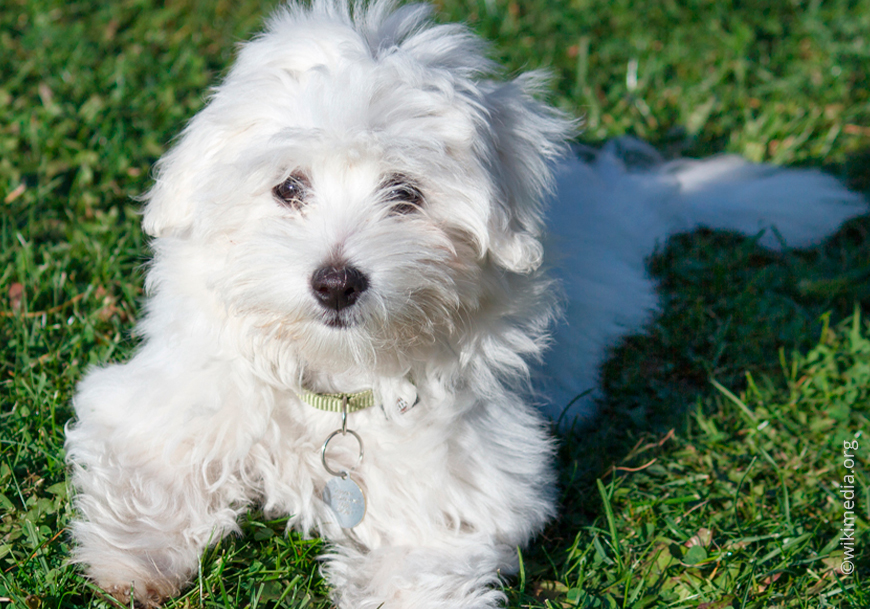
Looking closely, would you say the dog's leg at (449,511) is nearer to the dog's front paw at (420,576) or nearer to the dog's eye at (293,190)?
the dog's front paw at (420,576)

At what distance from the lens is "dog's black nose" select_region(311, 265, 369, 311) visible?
7.38 feet

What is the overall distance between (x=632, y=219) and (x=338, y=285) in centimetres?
256

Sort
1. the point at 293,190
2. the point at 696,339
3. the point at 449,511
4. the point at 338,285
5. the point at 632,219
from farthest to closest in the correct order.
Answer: the point at 632,219 < the point at 696,339 < the point at 449,511 < the point at 293,190 < the point at 338,285

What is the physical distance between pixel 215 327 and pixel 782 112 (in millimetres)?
4532

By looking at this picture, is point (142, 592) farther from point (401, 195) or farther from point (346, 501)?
point (401, 195)

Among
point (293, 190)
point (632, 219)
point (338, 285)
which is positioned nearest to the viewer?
point (338, 285)

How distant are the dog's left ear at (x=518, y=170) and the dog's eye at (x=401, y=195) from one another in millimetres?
251

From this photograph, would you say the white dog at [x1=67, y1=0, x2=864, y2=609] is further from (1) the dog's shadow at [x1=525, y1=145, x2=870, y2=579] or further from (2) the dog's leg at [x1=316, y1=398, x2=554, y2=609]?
(1) the dog's shadow at [x1=525, y1=145, x2=870, y2=579]

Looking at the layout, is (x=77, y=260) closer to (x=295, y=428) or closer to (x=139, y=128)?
(x=139, y=128)

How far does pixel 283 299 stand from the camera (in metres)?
2.31

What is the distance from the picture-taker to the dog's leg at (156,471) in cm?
250

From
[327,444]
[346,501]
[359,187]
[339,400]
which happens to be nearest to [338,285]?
[359,187]

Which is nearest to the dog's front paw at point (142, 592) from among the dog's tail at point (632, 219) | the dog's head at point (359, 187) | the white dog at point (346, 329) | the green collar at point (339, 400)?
the white dog at point (346, 329)

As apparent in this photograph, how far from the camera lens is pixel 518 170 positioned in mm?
2695
